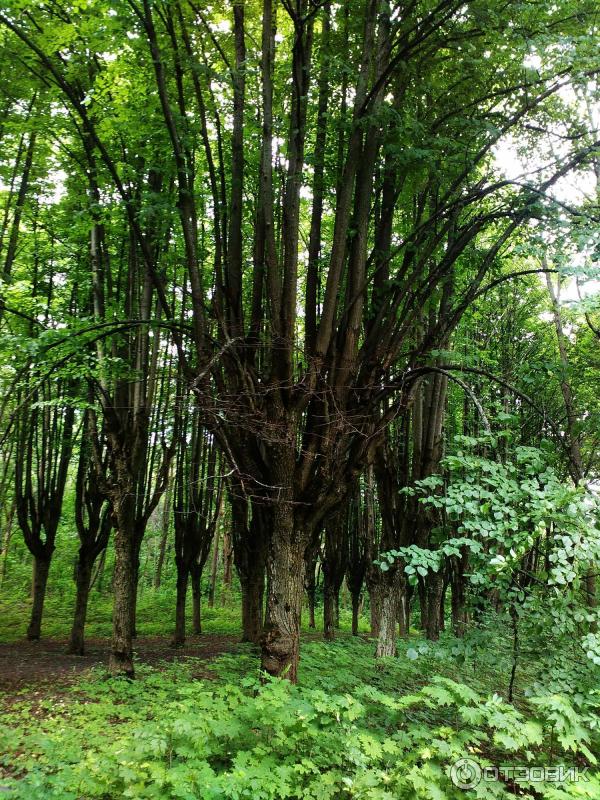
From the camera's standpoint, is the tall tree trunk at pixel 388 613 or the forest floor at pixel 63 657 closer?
the forest floor at pixel 63 657

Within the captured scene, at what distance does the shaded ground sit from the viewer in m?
7.00

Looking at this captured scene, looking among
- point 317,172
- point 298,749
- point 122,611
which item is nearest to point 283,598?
point 298,749

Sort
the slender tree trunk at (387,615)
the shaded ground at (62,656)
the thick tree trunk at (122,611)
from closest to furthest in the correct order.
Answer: the thick tree trunk at (122,611) < the shaded ground at (62,656) < the slender tree trunk at (387,615)

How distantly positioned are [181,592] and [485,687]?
23.2 ft

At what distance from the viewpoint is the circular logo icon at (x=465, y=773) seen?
2904mm

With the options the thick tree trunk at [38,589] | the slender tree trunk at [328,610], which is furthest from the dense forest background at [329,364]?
the slender tree trunk at [328,610]

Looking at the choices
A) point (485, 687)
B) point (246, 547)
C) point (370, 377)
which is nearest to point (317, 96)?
point (370, 377)

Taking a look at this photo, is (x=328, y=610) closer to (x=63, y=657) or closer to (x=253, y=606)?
(x=253, y=606)

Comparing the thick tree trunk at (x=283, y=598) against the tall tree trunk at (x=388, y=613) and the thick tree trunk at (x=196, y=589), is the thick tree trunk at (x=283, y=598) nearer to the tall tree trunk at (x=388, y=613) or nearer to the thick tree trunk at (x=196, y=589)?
the tall tree trunk at (x=388, y=613)

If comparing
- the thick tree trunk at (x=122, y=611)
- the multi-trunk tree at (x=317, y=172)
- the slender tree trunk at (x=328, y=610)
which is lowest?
the slender tree trunk at (x=328, y=610)

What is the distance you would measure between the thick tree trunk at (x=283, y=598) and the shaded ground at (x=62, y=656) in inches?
133

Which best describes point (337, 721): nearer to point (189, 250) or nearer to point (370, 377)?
point (370, 377)

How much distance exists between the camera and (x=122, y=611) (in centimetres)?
669

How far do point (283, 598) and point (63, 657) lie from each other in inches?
267
